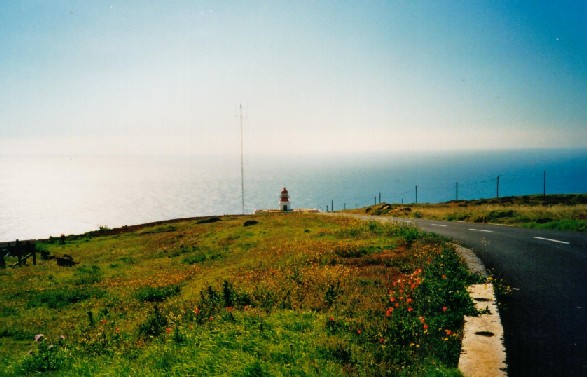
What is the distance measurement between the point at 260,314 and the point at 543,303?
247 inches

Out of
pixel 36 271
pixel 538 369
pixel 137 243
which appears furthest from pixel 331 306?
pixel 137 243

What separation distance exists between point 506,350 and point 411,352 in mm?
1511

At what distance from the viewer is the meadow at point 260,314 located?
20.6ft

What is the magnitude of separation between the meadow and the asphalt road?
3.01 ft

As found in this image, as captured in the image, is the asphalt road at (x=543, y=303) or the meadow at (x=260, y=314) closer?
the asphalt road at (x=543, y=303)

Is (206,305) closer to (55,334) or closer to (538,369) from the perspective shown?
(55,334)

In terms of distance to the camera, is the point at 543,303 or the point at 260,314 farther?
the point at 260,314

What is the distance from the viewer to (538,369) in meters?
5.34

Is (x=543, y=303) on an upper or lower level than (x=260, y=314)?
upper

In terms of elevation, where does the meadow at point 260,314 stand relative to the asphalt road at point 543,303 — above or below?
below

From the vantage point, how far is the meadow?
247 inches

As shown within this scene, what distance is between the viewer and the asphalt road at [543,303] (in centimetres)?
559

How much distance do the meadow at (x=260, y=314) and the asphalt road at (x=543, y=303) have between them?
92 centimetres

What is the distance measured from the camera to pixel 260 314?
336 inches
